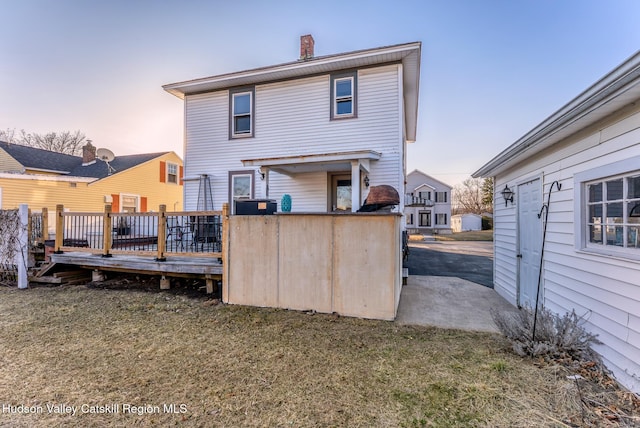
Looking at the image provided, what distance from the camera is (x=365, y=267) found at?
464 centimetres

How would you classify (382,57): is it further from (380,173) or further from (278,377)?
A: (278,377)

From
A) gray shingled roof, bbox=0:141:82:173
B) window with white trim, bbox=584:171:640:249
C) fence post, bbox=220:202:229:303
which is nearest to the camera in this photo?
window with white trim, bbox=584:171:640:249

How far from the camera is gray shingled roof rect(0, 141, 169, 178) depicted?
49.0ft

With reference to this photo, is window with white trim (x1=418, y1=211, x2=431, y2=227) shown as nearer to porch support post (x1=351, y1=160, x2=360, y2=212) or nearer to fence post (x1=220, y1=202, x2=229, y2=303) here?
porch support post (x1=351, y1=160, x2=360, y2=212)

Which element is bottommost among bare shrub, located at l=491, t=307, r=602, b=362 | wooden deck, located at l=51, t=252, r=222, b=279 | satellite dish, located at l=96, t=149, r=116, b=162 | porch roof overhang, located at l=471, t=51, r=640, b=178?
bare shrub, located at l=491, t=307, r=602, b=362

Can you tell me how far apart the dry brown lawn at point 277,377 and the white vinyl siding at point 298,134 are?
4.61 meters

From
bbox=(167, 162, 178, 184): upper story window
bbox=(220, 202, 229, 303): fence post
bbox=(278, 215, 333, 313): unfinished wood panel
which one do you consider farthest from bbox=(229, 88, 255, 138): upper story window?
bbox=(167, 162, 178, 184): upper story window

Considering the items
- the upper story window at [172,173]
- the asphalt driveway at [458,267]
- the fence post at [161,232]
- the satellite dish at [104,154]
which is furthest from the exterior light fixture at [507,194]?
the upper story window at [172,173]

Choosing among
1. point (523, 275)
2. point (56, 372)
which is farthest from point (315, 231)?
point (523, 275)

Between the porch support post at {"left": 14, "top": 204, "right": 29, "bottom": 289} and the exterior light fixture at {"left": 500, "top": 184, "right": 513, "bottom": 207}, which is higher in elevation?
the exterior light fixture at {"left": 500, "top": 184, "right": 513, "bottom": 207}

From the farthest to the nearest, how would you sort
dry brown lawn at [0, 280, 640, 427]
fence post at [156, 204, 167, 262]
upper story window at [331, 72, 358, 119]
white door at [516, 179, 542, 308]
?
upper story window at [331, 72, 358, 119], fence post at [156, 204, 167, 262], white door at [516, 179, 542, 308], dry brown lawn at [0, 280, 640, 427]

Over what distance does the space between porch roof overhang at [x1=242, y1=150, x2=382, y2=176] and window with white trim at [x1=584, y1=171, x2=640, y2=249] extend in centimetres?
425

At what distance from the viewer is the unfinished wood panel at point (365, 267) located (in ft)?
14.9

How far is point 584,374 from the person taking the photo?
2.92 metres
